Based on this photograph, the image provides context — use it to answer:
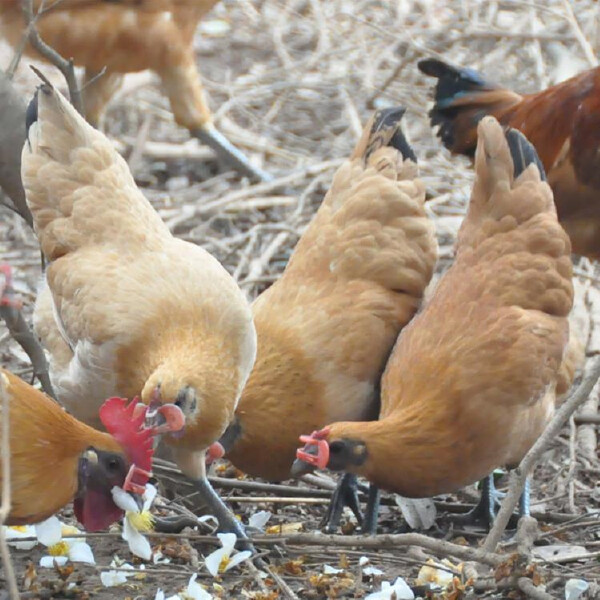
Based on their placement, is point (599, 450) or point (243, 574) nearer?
point (243, 574)

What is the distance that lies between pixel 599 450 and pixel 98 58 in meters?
3.01

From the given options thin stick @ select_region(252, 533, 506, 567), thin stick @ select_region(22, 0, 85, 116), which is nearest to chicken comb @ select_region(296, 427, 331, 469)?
thin stick @ select_region(252, 533, 506, 567)

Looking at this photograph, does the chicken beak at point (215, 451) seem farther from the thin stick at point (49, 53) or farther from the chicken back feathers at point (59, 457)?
the thin stick at point (49, 53)

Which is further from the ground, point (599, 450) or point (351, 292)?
point (351, 292)

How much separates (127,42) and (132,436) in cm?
327

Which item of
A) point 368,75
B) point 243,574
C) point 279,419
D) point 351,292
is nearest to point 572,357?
point 351,292

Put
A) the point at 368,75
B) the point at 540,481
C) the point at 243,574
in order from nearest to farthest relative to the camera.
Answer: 1. the point at 243,574
2. the point at 540,481
3. the point at 368,75

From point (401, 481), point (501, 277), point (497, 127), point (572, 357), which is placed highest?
point (497, 127)

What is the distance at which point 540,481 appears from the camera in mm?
4164

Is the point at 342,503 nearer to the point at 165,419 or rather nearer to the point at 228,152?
the point at 165,419

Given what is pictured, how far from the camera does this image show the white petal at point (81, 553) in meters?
3.21

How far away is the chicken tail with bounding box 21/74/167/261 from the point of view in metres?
3.57

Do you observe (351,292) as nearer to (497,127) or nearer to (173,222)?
(497,127)

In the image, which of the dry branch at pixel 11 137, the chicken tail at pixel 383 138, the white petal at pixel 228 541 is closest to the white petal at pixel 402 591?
the white petal at pixel 228 541
